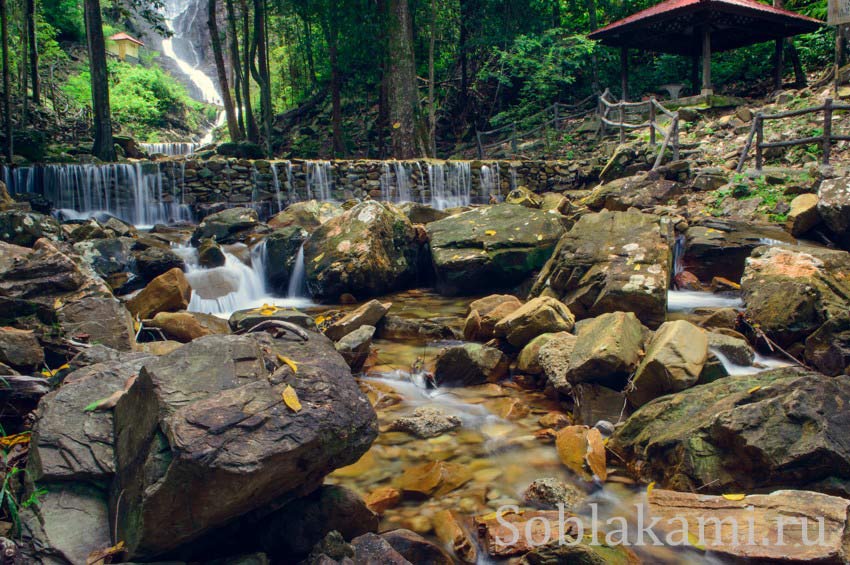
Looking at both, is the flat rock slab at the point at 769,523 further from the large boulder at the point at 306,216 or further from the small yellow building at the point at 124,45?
the small yellow building at the point at 124,45

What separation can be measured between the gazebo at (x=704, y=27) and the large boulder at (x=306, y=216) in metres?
11.7

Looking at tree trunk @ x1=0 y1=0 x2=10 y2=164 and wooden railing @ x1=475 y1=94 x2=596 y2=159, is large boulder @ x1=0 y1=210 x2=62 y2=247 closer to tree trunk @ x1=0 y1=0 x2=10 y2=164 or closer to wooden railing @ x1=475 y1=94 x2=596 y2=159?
tree trunk @ x1=0 y1=0 x2=10 y2=164

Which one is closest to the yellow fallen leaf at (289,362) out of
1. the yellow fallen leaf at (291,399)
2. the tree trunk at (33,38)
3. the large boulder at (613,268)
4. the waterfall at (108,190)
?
the yellow fallen leaf at (291,399)

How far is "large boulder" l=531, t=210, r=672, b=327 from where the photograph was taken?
6.03 metres

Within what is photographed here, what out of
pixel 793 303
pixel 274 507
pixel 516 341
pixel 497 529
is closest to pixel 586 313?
pixel 516 341

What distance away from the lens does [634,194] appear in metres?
12.0

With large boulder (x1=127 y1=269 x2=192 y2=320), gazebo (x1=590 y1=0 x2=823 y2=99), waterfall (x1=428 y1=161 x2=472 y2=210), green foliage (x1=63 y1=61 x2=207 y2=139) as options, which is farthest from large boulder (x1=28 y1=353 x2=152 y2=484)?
green foliage (x1=63 y1=61 x2=207 y2=139)

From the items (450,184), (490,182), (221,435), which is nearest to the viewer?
(221,435)

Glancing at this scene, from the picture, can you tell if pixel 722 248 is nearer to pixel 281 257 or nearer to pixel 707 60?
pixel 281 257

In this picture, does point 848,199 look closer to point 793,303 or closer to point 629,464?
point 793,303

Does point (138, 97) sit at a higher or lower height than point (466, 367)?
higher

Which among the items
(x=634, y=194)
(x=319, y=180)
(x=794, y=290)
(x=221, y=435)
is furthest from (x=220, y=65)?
(x=221, y=435)

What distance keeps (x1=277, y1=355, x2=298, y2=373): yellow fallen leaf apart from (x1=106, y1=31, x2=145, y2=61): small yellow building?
46119 millimetres

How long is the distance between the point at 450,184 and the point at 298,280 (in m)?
7.59
